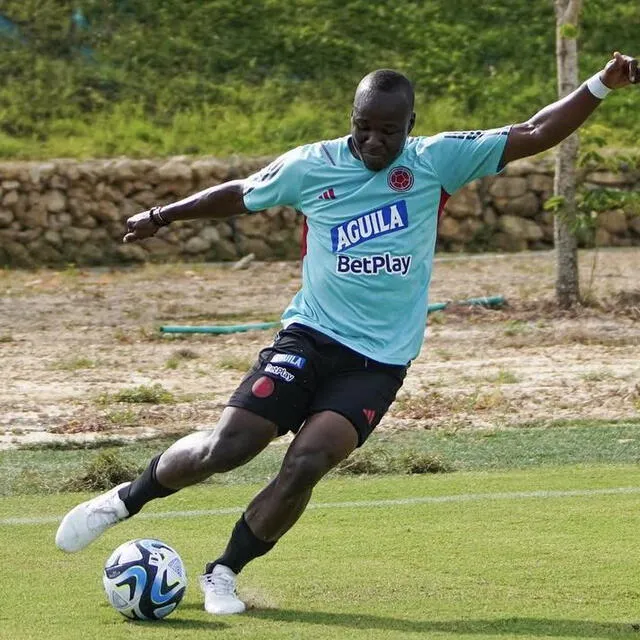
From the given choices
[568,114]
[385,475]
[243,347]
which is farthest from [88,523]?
[243,347]

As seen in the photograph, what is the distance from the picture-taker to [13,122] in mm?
20984

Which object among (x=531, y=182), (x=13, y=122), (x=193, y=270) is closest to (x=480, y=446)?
(x=193, y=270)

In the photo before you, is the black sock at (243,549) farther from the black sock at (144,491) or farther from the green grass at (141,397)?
the green grass at (141,397)

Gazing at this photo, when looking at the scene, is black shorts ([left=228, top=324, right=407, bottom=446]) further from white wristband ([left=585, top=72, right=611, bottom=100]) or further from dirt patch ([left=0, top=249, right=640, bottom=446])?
dirt patch ([left=0, top=249, right=640, bottom=446])

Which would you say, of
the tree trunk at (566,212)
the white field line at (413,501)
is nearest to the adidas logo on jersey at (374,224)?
the white field line at (413,501)

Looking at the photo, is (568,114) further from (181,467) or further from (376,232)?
(181,467)

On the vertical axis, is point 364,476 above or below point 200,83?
below

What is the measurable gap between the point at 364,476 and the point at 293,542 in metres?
1.84

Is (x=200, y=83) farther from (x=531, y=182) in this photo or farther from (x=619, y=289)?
(x=619, y=289)

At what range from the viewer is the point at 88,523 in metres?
6.09

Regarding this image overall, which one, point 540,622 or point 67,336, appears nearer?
point 540,622

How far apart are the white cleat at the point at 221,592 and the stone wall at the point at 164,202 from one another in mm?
13599

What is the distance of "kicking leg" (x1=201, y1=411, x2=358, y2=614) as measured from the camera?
5797 millimetres

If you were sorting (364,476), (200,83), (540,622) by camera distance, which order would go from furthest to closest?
(200,83), (364,476), (540,622)
